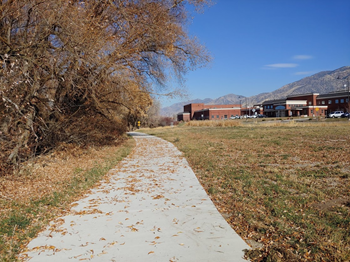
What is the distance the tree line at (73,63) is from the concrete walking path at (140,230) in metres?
2.71

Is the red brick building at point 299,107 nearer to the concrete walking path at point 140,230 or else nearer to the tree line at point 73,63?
the tree line at point 73,63

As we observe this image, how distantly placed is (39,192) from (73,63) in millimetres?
4332

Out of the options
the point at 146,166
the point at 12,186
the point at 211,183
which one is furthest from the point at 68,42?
the point at 211,183

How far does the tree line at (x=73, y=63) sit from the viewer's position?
26.0 ft

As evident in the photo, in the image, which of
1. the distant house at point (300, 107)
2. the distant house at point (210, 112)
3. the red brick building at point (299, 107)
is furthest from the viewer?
the distant house at point (210, 112)

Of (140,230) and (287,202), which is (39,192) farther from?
(287,202)

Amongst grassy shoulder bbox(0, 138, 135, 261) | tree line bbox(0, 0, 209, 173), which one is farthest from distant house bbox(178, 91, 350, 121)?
grassy shoulder bbox(0, 138, 135, 261)

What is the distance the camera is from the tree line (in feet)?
26.0

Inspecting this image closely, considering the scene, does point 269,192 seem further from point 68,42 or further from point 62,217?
point 68,42

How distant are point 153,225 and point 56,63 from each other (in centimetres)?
646

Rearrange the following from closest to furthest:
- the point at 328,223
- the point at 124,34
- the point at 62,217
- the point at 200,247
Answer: the point at 200,247 → the point at 328,223 → the point at 62,217 → the point at 124,34

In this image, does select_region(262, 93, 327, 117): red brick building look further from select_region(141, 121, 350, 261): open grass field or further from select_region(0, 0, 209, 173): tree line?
select_region(141, 121, 350, 261): open grass field

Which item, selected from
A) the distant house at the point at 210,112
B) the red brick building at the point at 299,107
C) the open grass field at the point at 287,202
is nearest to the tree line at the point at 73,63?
the open grass field at the point at 287,202

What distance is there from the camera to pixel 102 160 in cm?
1216
